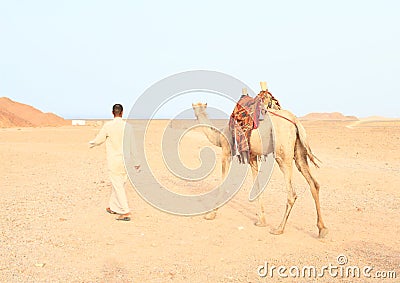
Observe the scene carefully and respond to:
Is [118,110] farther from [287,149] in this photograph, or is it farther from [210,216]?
[287,149]

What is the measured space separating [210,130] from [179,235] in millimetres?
2895

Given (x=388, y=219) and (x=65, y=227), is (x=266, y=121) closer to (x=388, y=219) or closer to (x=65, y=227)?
(x=388, y=219)

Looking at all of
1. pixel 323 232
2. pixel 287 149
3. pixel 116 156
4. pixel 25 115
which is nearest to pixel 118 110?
pixel 116 156

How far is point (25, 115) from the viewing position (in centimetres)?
5634

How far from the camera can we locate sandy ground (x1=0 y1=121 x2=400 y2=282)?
6.08m

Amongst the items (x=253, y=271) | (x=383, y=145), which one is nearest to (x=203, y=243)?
(x=253, y=271)

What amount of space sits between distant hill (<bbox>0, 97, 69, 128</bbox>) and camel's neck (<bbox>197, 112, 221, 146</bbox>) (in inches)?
1775

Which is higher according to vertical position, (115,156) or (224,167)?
(115,156)

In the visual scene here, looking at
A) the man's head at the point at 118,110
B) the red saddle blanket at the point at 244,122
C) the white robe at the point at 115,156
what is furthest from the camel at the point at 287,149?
Result: the man's head at the point at 118,110

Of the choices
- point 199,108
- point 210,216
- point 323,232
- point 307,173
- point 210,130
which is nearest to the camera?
point 323,232

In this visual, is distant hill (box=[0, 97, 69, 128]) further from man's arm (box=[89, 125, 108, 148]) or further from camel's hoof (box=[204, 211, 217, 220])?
camel's hoof (box=[204, 211, 217, 220])

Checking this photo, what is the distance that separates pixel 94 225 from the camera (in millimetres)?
8203

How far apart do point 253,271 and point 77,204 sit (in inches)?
219

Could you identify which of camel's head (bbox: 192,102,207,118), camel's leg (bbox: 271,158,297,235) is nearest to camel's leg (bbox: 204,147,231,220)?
camel's head (bbox: 192,102,207,118)
